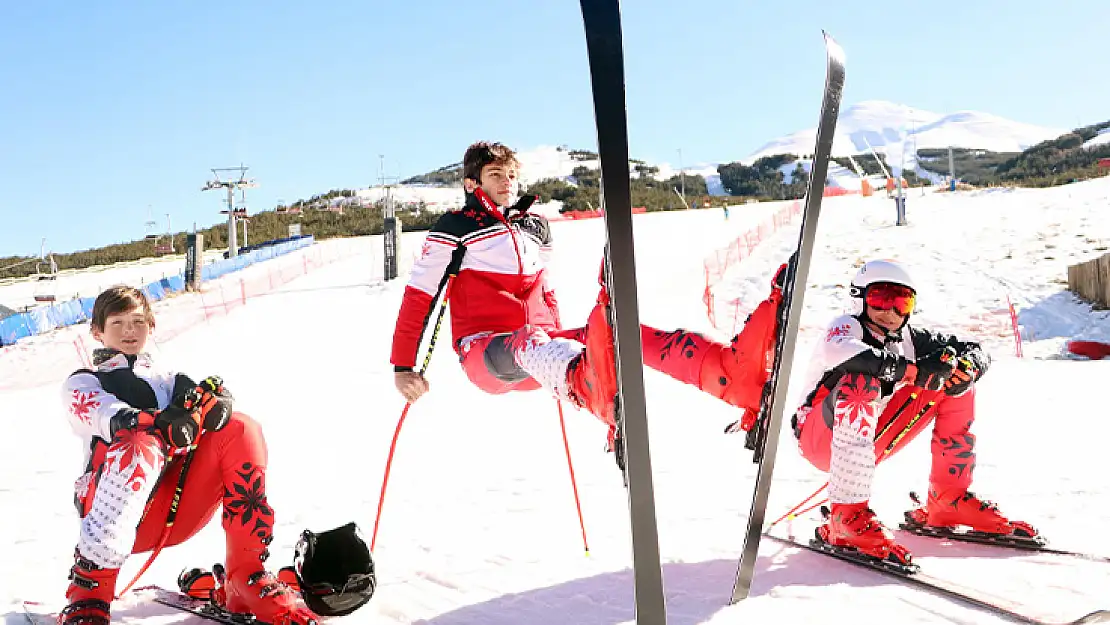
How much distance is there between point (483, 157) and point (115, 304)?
1451mm

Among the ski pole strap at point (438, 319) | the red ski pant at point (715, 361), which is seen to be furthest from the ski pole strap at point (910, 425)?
the ski pole strap at point (438, 319)

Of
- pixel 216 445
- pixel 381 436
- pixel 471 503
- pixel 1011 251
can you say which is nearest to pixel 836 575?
pixel 471 503

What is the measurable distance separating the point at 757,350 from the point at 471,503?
2.33 metres

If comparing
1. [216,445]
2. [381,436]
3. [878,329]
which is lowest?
[381,436]

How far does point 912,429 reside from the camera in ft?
10.9

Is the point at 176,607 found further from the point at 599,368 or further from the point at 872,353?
the point at 872,353

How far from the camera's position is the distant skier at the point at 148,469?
2.41 meters

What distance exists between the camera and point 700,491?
4363mm

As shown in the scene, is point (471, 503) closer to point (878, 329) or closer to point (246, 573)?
point (246, 573)

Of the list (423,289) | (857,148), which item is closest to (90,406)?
(423,289)

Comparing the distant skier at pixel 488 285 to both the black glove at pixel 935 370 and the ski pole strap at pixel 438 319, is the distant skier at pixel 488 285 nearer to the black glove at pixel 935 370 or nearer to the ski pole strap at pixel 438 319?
the ski pole strap at pixel 438 319

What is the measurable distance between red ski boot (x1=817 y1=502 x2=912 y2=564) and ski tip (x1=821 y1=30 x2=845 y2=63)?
1614mm

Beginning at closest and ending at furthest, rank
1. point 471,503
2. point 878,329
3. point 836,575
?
point 836,575
point 878,329
point 471,503

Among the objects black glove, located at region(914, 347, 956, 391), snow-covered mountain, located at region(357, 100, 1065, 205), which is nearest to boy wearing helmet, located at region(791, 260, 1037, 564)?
black glove, located at region(914, 347, 956, 391)
